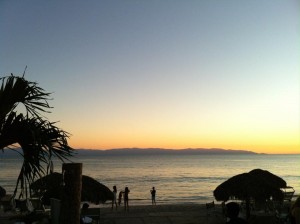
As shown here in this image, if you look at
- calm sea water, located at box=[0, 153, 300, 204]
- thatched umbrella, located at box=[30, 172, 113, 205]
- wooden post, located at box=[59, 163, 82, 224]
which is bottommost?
calm sea water, located at box=[0, 153, 300, 204]

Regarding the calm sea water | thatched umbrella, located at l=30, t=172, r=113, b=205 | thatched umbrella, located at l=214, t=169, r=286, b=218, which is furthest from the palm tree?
thatched umbrella, located at l=214, t=169, r=286, b=218

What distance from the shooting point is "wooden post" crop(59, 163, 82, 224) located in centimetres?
543

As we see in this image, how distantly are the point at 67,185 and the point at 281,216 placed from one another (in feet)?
33.0

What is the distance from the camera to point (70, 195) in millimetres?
5445

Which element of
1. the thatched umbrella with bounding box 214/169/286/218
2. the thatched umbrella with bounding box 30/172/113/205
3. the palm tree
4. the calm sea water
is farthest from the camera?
the calm sea water

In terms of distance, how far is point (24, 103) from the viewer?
4.11 m

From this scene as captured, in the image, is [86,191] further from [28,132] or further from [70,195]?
[28,132]

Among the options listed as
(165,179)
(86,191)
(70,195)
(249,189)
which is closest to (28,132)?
(70,195)

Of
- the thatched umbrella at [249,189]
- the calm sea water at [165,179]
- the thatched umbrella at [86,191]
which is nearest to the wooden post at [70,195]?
the calm sea water at [165,179]

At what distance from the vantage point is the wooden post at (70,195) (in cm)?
543

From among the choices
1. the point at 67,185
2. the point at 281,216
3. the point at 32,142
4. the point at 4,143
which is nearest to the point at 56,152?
the point at 32,142

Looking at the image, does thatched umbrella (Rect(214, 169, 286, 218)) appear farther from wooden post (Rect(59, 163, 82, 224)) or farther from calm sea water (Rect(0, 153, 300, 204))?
wooden post (Rect(59, 163, 82, 224))

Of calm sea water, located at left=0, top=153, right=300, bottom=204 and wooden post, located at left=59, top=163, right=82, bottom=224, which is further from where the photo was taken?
calm sea water, located at left=0, top=153, right=300, bottom=204

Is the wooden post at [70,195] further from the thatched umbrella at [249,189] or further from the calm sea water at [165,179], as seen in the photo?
the thatched umbrella at [249,189]
